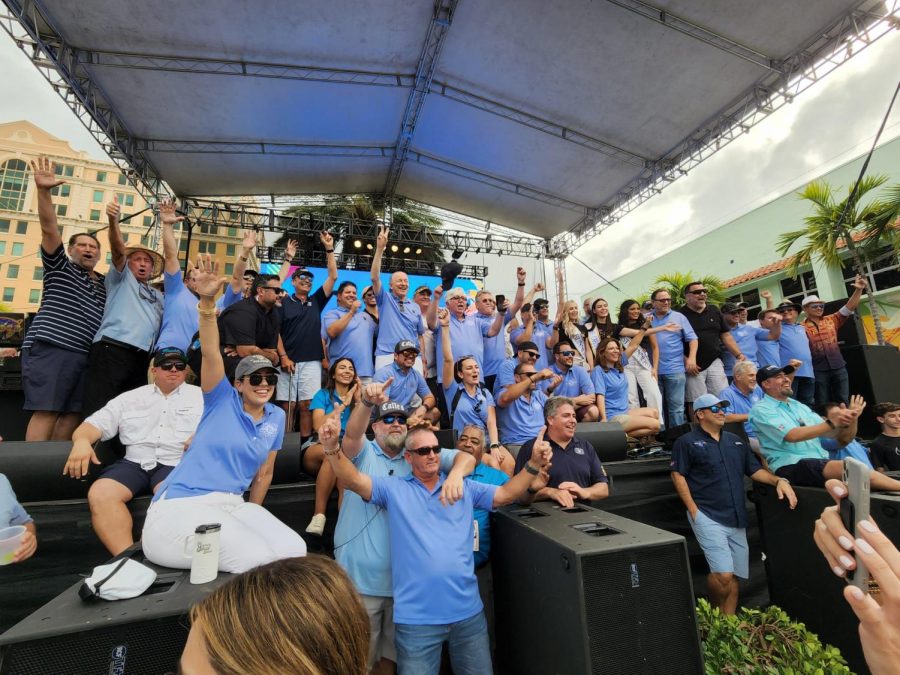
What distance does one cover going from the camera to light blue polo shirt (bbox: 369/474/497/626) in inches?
91.3

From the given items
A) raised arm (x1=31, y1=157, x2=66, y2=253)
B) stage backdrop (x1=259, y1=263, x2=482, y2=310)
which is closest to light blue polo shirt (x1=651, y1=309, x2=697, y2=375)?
raised arm (x1=31, y1=157, x2=66, y2=253)

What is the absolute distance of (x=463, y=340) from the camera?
5316mm

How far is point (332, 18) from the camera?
6.10m

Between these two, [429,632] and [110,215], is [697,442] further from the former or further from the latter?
[110,215]

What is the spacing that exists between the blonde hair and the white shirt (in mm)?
2302

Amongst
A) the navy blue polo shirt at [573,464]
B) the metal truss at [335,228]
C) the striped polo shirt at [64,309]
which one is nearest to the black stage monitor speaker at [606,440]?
the navy blue polo shirt at [573,464]

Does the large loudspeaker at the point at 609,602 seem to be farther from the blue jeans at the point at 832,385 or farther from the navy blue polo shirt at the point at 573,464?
the blue jeans at the point at 832,385

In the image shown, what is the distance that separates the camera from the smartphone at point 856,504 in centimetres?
87

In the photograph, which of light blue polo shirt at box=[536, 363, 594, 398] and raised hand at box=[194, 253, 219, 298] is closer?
raised hand at box=[194, 253, 219, 298]

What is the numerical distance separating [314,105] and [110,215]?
5565 mm

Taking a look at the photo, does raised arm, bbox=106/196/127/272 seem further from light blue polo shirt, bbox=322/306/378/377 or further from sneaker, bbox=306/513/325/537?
sneaker, bbox=306/513/325/537

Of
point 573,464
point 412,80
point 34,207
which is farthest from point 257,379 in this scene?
point 34,207

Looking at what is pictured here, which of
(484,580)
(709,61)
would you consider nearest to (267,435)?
(484,580)

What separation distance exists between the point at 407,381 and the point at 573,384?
2173 mm
